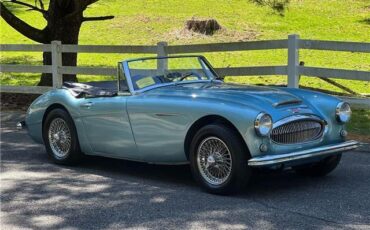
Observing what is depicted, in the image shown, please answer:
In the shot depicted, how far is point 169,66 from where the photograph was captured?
7426 millimetres

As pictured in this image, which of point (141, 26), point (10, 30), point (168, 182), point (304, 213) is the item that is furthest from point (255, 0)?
point (10, 30)

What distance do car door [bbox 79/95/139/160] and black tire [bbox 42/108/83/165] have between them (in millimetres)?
248

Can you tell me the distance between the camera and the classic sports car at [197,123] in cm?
599

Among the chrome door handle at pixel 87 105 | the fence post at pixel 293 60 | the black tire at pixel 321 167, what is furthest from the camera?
the fence post at pixel 293 60

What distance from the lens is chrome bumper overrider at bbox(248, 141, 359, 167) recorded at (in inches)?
228

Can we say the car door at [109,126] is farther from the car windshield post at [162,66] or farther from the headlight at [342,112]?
the headlight at [342,112]

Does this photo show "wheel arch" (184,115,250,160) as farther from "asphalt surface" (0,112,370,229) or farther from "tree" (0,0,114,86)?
"tree" (0,0,114,86)

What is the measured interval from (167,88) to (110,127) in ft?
2.58

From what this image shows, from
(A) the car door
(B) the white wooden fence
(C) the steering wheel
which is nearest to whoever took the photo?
(A) the car door

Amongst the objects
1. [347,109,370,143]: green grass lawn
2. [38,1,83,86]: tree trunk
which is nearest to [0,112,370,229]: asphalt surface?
[347,109,370,143]: green grass lawn

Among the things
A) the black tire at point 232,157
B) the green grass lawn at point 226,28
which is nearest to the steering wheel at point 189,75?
the black tire at point 232,157

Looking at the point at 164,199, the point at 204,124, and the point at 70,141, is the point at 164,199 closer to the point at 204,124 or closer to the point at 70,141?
the point at 204,124

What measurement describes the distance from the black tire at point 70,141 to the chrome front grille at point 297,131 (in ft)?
8.76

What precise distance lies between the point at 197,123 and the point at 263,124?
29.0 inches
